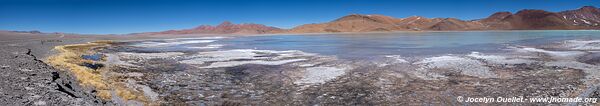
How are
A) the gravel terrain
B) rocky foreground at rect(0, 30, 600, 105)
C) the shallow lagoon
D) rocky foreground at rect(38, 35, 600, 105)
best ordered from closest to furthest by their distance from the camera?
the gravel terrain → rocky foreground at rect(0, 30, 600, 105) → rocky foreground at rect(38, 35, 600, 105) → the shallow lagoon

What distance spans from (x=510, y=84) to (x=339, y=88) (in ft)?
13.9

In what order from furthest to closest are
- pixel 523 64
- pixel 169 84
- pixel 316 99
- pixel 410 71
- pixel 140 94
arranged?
1. pixel 523 64
2. pixel 410 71
3. pixel 169 84
4. pixel 140 94
5. pixel 316 99

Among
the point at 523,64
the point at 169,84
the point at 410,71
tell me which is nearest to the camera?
the point at 169,84

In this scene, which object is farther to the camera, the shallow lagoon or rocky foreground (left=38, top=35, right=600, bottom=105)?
the shallow lagoon

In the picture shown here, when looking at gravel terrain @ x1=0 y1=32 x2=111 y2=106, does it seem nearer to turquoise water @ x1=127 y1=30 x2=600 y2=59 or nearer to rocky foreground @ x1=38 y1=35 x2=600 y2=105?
rocky foreground @ x1=38 y1=35 x2=600 y2=105

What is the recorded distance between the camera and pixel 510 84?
10641 millimetres

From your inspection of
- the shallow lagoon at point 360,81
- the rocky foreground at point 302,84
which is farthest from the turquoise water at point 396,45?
the rocky foreground at point 302,84

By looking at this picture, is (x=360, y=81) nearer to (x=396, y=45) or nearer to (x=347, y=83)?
(x=347, y=83)

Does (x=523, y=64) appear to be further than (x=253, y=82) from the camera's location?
Yes

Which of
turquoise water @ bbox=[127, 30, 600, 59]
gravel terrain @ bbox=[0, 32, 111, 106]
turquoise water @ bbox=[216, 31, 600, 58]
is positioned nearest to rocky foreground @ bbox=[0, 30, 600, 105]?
gravel terrain @ bbox=[0, 32, 111, 106]

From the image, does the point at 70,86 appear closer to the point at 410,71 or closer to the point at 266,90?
the point at 266,90

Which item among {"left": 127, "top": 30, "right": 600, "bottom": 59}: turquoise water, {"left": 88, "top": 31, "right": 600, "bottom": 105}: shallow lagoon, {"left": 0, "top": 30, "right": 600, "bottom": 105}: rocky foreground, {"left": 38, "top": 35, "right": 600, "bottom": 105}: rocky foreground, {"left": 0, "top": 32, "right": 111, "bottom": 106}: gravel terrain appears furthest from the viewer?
{"left": 127, "top": 30, "right": 600, "bottom": 59}: turquoise water

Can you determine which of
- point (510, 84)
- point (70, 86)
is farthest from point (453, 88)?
point (70, 86)

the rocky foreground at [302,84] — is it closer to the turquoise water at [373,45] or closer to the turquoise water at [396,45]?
the turquoise water at [373,45]
